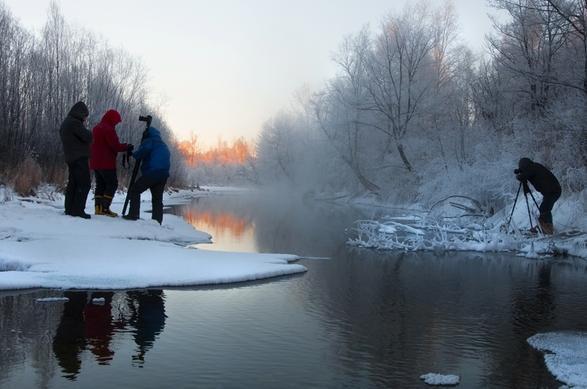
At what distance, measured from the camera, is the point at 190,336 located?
197 inches

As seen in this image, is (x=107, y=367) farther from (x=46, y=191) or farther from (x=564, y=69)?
(x=564, y=69)

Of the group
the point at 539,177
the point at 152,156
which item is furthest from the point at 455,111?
the point at 152,156

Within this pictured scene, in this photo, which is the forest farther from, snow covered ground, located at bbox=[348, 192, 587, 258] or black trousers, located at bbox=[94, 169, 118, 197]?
black trousers, located at bbox=[94, 169, 118, 197]

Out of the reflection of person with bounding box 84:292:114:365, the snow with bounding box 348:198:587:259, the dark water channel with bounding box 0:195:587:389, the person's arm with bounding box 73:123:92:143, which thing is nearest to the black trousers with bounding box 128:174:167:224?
the person's arm with bounding box 73:123:92:143

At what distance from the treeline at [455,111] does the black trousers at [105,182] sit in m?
13.1

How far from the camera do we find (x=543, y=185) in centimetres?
1334

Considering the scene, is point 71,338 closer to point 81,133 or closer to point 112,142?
point 81,133

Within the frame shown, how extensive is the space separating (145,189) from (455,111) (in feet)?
77.2

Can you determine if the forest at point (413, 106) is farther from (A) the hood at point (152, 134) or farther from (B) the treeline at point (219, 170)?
(B) the treeline at point (219, 170)

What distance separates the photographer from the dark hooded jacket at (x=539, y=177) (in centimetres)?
1328

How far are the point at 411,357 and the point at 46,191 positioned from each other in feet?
57.8

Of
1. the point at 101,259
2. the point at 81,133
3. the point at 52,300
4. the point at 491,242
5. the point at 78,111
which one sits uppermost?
the point at 78,111

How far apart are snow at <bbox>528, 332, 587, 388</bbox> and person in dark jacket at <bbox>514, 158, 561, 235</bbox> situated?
8496mm

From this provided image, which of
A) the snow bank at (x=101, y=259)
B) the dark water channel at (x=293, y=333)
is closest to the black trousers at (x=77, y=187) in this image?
the snow bank at (x=101, y=259)
